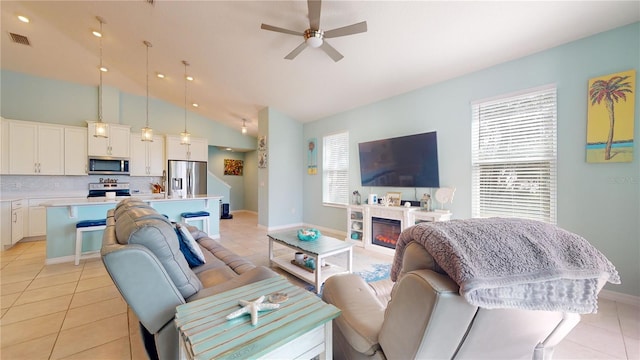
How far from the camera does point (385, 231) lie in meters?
3.97

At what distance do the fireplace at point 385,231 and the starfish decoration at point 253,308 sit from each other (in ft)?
10.3

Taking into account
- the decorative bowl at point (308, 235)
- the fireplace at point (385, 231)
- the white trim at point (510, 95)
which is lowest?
the fireplace at point (385, 231)

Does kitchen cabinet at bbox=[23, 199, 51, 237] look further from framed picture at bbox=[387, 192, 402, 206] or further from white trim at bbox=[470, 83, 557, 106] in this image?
white trim at bbox=[470, 83, 557, 106]

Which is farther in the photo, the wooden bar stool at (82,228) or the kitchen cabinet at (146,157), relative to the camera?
the kitchen cabinet at (146,157)

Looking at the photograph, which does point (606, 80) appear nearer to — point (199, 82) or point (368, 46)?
point (368, 46)

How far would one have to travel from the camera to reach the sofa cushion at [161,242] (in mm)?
1143

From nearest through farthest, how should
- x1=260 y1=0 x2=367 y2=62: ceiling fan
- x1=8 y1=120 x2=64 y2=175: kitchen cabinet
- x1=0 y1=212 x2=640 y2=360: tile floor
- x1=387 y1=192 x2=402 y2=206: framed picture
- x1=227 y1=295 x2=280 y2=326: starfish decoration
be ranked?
x1=227 y1=295 x2=280 y2=326: starfish decoration
x1=0 y1=212 x2=640 y2=360: tile floor
x1=260 y1=0 x2=367 y2=62: ceiling fan
x1=387 y1=192 x2=402 y2=206: framed picture
x1=8 y1=120 x2=64 y2=175: kitchen cabinet

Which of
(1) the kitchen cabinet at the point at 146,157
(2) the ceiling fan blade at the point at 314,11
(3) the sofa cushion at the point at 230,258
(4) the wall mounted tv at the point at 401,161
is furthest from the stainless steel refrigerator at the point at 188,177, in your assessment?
(2) the ceiling fan blade at the point at 314,11

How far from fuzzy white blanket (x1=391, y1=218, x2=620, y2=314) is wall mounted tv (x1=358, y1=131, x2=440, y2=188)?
2.96m

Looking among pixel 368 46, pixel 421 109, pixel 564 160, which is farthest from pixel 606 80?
pixel 368 46

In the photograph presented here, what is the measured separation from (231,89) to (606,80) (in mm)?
5450

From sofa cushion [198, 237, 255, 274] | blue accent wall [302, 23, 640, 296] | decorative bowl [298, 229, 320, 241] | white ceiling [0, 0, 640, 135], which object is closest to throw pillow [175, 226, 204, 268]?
sofa cushion [198, 237, 255, 274]

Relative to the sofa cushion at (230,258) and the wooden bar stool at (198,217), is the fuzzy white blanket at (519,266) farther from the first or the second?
the wooden bar stool at (198,217)

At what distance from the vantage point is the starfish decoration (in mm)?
919
